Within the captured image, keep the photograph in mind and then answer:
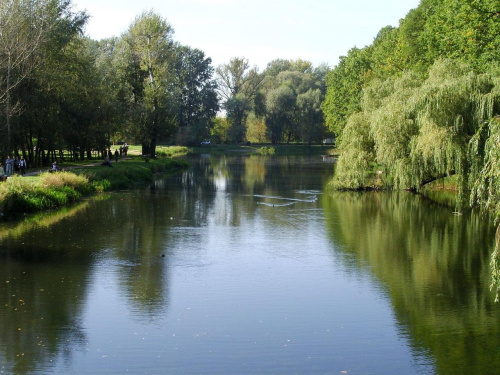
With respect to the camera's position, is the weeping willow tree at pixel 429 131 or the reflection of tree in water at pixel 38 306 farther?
the weeping willow tree at pixel 429 131

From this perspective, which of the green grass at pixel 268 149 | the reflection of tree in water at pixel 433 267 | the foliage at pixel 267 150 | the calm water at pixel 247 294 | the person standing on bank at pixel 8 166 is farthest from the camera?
the green grass at pixel 268 149

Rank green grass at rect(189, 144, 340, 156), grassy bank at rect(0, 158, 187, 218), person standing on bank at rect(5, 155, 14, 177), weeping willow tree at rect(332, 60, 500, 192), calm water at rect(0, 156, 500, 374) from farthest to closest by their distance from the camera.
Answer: green grass at rect(189, 144, 340, 156) → person standing on bank at rect(5, 155, 14, 177) → weeping willow tree at rect(332, 60, 500, 192) → grassy bank at rect(0, 158, 187, 218) → calm water at rect(0, 156, 500, 374)

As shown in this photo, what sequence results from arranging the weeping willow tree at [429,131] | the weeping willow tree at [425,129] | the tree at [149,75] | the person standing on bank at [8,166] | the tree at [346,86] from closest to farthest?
1. the weeping willow tree at [429,131]
2. the weeping willow tree at [425,129]
3. the person standing on bank at [8,166]
4. the tree at [149,75]
5. the tree at [346,86]

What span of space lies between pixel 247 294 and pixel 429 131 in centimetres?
1821

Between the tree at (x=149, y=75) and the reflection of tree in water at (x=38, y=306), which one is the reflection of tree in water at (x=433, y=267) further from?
the tree at (x=149, y=75)

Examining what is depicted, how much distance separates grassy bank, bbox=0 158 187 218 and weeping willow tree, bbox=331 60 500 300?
15.9 meters

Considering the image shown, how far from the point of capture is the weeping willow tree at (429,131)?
29641 mm

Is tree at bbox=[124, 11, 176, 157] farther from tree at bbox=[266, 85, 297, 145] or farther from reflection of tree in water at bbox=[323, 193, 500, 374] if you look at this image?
tree at bbox=[266, 85, 297, 145]

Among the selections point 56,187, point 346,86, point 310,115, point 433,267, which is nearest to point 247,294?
point 433,267

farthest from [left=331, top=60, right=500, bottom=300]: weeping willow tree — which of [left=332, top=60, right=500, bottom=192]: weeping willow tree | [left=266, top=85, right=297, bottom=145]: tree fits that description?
[left=266, top=85, right=297, bottom=145]: tree

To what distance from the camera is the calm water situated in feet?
40.5

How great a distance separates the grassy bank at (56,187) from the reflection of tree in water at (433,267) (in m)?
14.4

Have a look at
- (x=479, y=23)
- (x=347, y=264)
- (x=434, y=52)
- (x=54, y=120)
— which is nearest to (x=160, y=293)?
(x=347, y=264)

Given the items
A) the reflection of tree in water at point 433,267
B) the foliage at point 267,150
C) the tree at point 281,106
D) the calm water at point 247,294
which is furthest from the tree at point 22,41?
the tree at point 281,106
